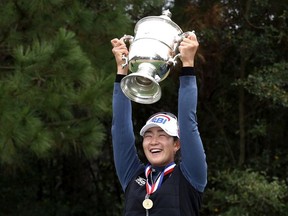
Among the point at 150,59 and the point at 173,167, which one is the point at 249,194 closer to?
the point at 173,167

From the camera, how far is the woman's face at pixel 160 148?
2.12m

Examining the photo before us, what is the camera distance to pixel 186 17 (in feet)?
19.8

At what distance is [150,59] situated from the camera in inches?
82.2

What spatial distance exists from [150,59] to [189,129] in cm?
28

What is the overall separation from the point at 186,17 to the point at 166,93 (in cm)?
89

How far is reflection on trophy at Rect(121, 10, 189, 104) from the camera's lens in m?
2.09

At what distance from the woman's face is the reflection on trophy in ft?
0.42

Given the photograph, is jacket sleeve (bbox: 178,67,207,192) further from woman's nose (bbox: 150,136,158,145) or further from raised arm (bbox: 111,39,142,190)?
raised arm (bbox: 111,39,142,190)

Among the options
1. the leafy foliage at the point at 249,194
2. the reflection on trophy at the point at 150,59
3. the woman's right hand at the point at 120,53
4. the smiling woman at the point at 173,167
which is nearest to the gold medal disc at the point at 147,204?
the smiling woman at the point at 173,167

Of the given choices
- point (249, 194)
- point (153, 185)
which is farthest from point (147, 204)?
point (249, 194)

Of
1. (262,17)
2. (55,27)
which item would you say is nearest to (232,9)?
(262,17)

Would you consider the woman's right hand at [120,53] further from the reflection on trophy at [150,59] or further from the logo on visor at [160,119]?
the logo on visor at [160,119]

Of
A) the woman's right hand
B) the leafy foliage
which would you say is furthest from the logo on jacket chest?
→ the leafy foliage

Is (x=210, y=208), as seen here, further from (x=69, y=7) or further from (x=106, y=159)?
(x=69, y=7)
